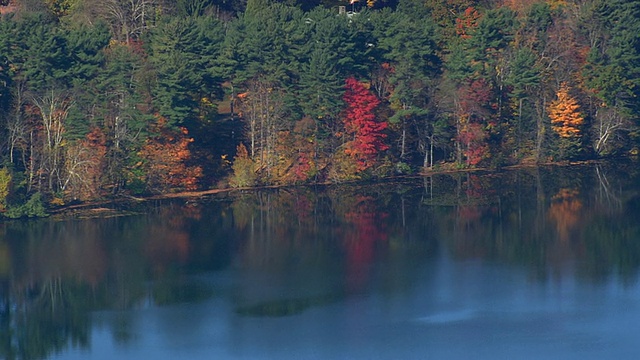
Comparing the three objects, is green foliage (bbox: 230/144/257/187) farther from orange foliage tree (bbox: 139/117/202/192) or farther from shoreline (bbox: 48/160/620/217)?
orange foliage tree (bbox: 139/117/202/192)

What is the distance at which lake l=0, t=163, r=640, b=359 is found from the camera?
44.4 meters

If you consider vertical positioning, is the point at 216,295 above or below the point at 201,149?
below

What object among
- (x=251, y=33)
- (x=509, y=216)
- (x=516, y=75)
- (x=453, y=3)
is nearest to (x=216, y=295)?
(x=509, y=216)

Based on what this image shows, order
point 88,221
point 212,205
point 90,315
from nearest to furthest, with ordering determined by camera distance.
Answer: point 90,315, point 88,221, point 212,205

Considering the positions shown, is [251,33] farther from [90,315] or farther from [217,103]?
[90,315]

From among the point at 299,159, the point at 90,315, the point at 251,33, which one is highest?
the point at 251,33

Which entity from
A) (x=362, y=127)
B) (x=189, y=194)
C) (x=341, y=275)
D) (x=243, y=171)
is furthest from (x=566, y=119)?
(x=341, y=275)

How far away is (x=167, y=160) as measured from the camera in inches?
2581

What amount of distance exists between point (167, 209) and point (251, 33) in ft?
37.6

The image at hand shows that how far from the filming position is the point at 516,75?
73.6m

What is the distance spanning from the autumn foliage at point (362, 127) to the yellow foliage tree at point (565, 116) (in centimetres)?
1032

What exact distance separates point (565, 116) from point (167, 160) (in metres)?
22.3

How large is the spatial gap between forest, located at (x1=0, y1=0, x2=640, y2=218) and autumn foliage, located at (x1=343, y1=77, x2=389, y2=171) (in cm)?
7

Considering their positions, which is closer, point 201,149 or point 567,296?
point 567,296
